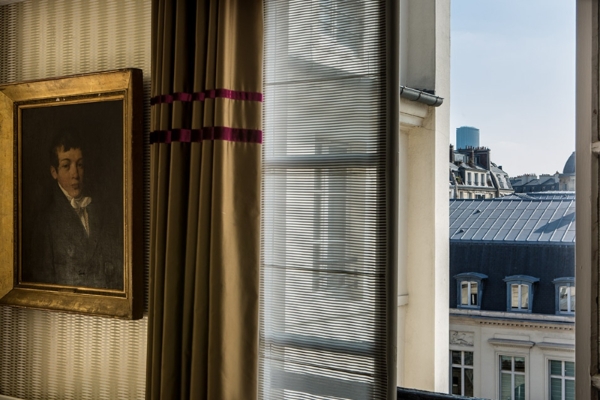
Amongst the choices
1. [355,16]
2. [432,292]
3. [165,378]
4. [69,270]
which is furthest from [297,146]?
[432,292]

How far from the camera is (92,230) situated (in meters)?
2.08

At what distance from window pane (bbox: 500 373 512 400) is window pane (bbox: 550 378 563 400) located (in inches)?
9.2

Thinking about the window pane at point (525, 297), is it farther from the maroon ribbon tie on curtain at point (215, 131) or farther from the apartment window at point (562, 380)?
the maroon ribbon tie on curtain at point (215, 131)

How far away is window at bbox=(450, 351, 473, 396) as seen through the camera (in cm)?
306

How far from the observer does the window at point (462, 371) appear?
306cm

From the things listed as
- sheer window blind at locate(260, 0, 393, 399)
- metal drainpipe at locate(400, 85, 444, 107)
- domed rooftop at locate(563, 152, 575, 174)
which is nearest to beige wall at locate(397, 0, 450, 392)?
metal drainpipe at locate(400, 85, 444, 107)

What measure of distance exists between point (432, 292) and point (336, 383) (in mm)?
1776

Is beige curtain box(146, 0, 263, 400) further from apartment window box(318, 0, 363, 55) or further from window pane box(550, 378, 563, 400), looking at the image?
window pane box(550, 378, 563, 400)

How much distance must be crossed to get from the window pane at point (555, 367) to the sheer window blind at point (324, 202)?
144 cm

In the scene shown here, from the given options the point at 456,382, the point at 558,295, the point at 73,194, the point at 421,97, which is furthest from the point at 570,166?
the point at 73,194

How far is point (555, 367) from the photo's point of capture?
8.88ft

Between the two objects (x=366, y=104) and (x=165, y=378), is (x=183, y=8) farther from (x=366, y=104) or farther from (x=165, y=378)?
(x=165, y=378)

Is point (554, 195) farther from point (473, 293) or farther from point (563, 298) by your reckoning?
point (473, 293)

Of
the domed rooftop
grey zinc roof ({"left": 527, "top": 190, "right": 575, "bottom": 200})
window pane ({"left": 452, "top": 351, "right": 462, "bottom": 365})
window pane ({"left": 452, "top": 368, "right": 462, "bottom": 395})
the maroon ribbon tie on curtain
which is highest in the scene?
the maroon ribbon tie on curtain
